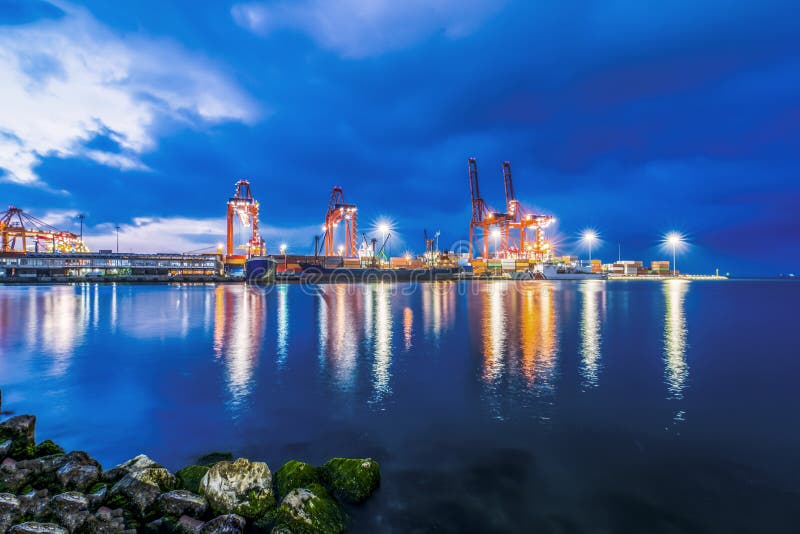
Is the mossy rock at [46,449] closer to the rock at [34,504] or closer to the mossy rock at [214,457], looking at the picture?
the rock at [34,504]

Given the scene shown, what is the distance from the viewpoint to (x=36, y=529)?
3.83 m

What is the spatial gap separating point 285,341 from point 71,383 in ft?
24.1

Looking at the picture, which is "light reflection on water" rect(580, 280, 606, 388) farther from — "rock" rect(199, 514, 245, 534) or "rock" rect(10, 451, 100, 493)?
"rock" rect(10, 451, 100, 493)

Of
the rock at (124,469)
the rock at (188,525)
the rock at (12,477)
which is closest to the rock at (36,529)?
the rock at (124,469)

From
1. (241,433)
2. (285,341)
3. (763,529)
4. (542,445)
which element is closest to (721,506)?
(763,529)

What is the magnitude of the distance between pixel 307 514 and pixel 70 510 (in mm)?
2657

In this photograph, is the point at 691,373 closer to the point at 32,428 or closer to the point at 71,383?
the point at 32,428

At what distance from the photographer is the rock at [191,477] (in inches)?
194

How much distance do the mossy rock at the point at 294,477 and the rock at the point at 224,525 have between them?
73 cm

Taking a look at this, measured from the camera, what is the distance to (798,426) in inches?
301

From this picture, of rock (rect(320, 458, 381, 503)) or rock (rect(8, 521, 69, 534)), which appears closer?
rock (rect(8, 521, 69, 534))

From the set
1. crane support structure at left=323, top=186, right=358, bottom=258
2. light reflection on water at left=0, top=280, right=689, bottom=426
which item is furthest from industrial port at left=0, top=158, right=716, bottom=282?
light reflection on water at left=0, top=280, right=689, bottom=426

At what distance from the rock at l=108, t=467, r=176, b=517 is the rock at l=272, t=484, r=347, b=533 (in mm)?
1578

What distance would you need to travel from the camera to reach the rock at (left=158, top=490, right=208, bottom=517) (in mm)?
4348
